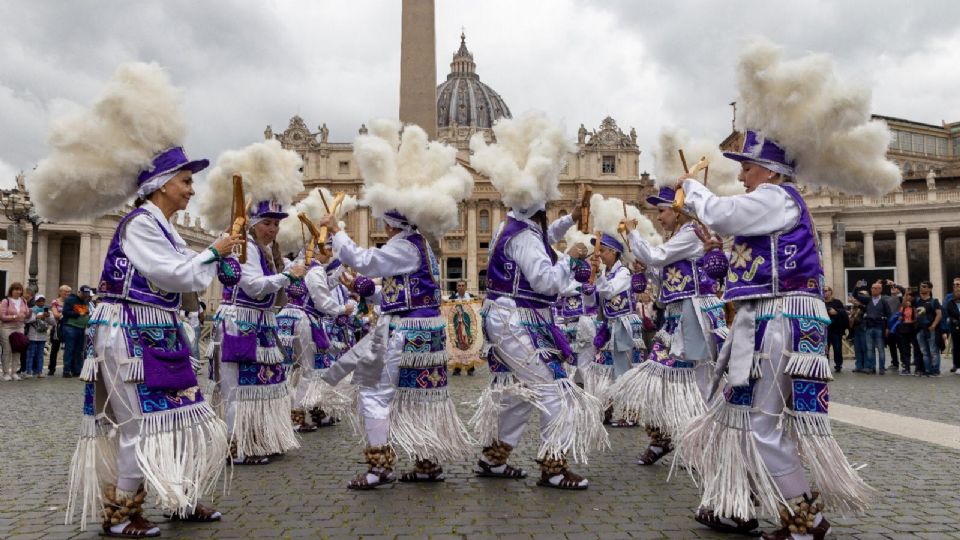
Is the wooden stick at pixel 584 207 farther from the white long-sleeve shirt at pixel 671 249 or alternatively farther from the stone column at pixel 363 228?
the stone column at pixel 363 228

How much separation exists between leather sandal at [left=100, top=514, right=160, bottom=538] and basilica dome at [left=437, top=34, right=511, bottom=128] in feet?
341

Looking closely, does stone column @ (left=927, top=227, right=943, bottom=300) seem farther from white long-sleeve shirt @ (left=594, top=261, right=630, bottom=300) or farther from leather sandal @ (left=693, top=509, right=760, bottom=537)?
leather sandal @ (left=693, top=509, right=760, bottom=537)

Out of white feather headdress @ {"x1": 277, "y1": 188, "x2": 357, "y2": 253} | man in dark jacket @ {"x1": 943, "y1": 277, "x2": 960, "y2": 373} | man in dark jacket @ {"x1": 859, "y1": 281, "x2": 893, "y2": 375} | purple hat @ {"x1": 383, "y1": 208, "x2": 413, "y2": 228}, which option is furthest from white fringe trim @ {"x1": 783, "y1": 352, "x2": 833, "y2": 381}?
man in dark jacket @ {"x1": 859, "y1": 281, "x2": 893, "y2": 375}

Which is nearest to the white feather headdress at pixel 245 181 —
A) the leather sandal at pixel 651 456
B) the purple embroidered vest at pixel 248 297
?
the purple embroidered vest at pixel 248 297

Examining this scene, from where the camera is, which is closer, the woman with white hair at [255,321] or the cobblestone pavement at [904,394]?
the woman with white hair at [255,321]

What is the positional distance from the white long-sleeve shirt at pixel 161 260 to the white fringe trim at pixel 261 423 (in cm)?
276

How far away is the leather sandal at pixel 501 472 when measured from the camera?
6121 mm

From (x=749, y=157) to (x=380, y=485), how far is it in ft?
11.7

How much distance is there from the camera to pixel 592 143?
88062 mm

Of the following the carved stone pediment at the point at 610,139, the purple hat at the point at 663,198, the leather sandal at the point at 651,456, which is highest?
the carved stone pediment at the point at 610,139

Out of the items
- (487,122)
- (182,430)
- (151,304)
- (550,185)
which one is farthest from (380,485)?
(487,122)

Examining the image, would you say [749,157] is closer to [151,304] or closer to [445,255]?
[151,304]

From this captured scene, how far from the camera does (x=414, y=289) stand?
20.6ft

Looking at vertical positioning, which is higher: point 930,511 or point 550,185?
point 550,185
